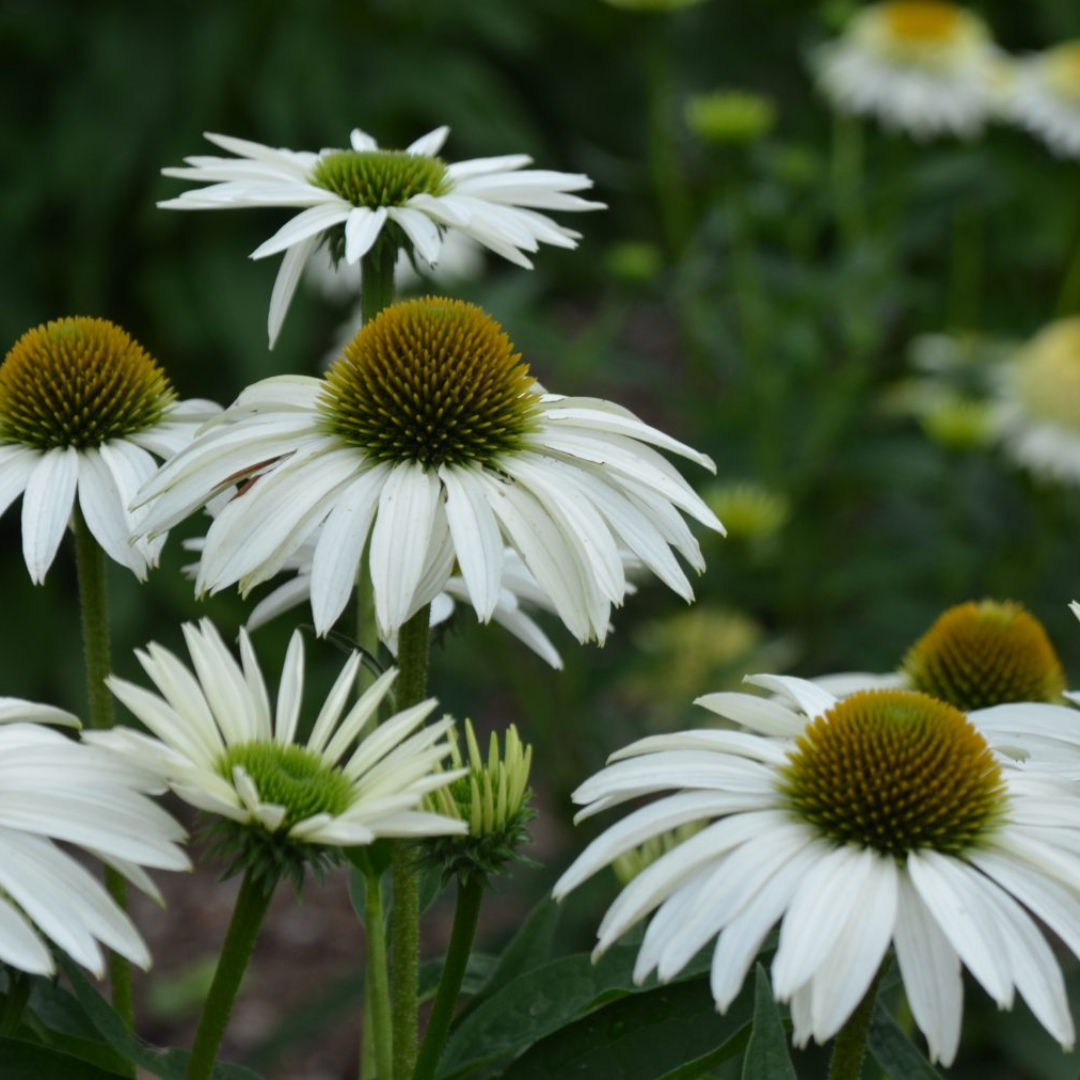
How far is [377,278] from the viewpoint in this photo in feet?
2.90

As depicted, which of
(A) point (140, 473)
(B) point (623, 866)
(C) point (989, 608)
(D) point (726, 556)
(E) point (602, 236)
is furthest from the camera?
(E) point (602, 236)

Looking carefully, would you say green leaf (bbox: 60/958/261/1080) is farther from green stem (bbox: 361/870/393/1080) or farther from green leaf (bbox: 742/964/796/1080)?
green leaf (bbox: 742/964/796/1080)

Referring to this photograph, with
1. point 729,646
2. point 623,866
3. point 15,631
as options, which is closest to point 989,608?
point 623,866

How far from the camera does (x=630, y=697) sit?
8.66 ft

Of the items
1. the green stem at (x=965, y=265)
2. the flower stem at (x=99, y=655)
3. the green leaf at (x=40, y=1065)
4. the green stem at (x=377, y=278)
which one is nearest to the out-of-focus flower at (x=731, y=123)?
the green stem at (x=965, y=265)

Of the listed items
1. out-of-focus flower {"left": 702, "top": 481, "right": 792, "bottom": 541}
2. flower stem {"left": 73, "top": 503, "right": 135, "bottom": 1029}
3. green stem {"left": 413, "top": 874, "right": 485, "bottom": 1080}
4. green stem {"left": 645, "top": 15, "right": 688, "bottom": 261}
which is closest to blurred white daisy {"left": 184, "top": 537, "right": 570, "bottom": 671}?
flower stem {"left": 73, "top": 503, "right": 135, "bottom": 1029}

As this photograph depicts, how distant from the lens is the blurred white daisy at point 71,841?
21.8 inches

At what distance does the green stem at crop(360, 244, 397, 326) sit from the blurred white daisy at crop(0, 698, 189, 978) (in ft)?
1.13

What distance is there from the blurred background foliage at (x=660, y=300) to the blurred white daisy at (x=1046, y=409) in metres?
0.08

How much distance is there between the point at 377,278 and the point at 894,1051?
1.58 ft

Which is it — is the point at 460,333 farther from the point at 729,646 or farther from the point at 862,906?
the point at 729,646

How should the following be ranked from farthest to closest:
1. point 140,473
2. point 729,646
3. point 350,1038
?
point 350,1038 → point 729,646 → point 140,473

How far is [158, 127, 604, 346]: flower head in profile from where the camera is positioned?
0.82 m

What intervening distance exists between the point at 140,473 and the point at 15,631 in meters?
2.01
